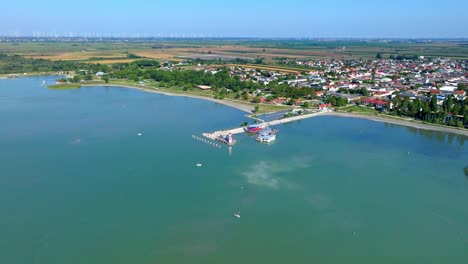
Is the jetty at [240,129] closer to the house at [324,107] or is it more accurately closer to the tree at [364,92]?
the house at [324,107]

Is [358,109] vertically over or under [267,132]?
over

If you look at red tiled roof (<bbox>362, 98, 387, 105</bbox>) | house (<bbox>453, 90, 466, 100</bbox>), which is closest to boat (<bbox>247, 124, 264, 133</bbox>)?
red tiled roof (<bbox>362, 98, 387, 105</bbox>)

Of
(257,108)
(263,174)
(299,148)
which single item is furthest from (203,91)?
(263,174)

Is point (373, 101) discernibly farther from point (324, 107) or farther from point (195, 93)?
point (195, 93)

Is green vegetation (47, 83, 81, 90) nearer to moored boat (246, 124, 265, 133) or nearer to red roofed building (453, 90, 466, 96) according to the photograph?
moored boat (246, 124, 265, 133)

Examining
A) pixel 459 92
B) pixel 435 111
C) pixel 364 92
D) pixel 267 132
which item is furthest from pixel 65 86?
pixel 459 92

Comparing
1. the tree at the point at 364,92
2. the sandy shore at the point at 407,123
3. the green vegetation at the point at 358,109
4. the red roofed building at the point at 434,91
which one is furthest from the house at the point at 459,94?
the sandy shore at the point at 407,123

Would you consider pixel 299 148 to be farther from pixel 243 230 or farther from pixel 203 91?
pixel 203 91

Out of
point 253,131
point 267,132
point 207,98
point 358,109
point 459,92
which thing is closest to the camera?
point 267,132
